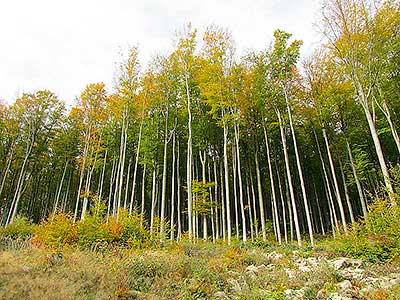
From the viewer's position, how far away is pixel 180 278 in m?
7.09

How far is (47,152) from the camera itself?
24.5 m

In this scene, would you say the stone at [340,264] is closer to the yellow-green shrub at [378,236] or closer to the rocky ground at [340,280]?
the rocky ground at [340,280]

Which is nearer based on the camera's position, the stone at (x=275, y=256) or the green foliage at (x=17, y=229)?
the stone at (x=275, y=256)

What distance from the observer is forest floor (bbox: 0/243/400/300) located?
5.51 metres

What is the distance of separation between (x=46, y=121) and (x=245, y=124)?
15.3m

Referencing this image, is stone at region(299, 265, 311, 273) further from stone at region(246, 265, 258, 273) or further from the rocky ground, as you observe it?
stone at region(246, 265, 258, 273)

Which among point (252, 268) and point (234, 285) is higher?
point (252, 268)

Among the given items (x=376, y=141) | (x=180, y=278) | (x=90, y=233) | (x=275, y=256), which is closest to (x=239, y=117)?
(x=376, y=141)

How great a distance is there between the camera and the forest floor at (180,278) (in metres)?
5.51

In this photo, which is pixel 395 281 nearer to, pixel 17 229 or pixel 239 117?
pixel 239 117

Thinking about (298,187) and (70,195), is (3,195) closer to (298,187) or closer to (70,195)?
(70,195)

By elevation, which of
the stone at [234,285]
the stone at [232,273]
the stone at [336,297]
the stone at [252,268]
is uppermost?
the stone at [252,268]

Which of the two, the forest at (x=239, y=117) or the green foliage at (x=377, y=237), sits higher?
the forest at (x=239, y=117)

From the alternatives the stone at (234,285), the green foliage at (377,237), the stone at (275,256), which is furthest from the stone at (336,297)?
the stone at (275,256)
